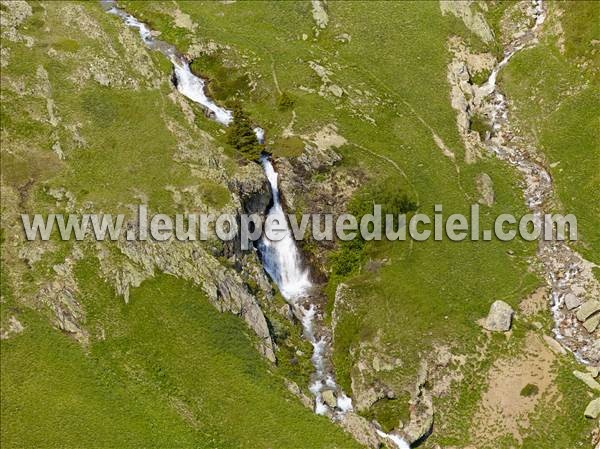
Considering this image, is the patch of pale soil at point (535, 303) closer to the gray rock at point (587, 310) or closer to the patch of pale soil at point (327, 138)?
the gray rock at point (587, 310)

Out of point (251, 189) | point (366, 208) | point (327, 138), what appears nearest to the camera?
point (251, 189)

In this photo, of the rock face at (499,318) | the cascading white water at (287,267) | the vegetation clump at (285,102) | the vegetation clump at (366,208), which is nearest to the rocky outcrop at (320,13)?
the vegetation clump at (285,102)

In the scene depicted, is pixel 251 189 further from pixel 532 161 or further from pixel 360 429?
pixel 532 161

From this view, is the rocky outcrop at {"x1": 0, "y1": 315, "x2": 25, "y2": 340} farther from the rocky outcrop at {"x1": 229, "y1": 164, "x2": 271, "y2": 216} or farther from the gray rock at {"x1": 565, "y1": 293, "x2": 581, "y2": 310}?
the gray rock at {"x1": 565, "y1": 293, "x2": 581, "y2": 310}

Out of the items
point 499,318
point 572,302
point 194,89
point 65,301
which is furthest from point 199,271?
point 572,302

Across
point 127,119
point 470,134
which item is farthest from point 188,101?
point 470,134

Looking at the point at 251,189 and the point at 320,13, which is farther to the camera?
the point at 320,13

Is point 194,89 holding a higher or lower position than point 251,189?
higher

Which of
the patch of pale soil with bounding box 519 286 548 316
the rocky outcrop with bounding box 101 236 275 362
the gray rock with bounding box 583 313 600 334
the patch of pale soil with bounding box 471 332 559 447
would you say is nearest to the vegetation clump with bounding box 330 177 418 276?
the rocky outcrop with bounding box 101 236 275 362
